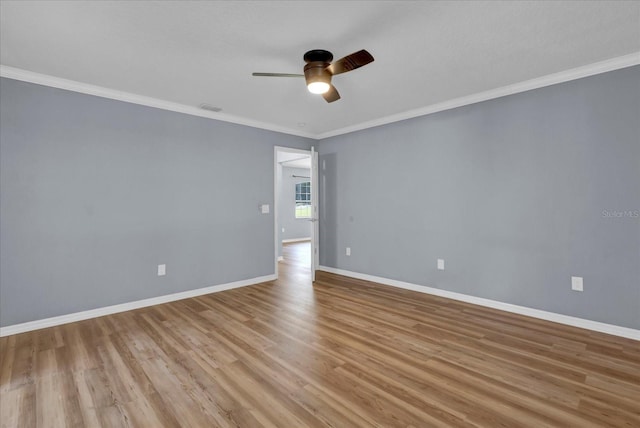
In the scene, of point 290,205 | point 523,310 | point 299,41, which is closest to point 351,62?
point 299,41

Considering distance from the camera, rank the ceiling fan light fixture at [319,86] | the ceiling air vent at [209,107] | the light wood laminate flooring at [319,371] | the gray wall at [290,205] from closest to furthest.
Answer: the light wood laminate flooring at [319,371], the ceiling fan light fixture at [319,86], the ceiling air vent at [209,107], the gray wall at [290,205]

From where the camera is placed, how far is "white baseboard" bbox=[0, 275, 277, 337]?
9.73 ft

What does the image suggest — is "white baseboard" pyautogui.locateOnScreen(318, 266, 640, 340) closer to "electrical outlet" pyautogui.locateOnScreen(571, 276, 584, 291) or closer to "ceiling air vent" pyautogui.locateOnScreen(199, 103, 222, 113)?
"electrical outlet" pyautogui.locateOnScreen(571, 276, 584, 291)

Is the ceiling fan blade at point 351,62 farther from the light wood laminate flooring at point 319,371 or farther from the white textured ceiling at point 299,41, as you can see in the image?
the light wood laminate flooring at point 319,371

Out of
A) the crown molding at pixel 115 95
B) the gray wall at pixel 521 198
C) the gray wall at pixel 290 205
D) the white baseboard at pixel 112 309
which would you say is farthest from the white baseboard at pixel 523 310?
the gray wall at pixel 290 205

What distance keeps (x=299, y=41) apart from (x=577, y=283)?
138 inches

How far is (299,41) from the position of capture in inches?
95.7

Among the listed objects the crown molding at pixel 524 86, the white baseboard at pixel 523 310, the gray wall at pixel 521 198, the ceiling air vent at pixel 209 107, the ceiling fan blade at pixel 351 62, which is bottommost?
the white baseboard at pixel 523 310

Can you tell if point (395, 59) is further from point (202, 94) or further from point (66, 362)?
point (66, 362)

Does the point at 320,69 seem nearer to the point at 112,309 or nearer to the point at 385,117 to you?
the point at 385,117

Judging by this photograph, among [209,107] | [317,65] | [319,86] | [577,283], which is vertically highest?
[209,107]

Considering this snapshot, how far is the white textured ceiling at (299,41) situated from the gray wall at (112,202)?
0.48 m

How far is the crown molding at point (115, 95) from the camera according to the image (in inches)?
116

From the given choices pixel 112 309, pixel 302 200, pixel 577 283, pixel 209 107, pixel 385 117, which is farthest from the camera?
pixel 302 200
